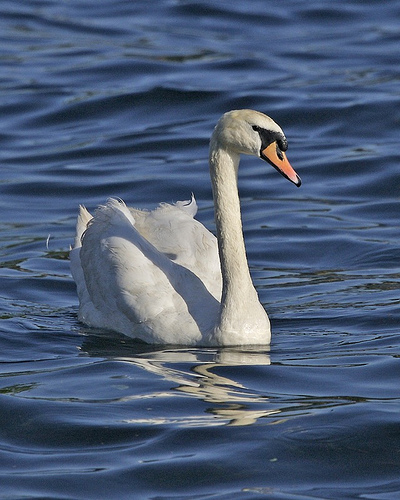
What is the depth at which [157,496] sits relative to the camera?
604 cm

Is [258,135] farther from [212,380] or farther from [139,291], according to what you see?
[212,380]

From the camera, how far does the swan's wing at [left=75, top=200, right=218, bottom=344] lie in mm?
8695

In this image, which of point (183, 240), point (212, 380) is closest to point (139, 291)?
point (183, 240)

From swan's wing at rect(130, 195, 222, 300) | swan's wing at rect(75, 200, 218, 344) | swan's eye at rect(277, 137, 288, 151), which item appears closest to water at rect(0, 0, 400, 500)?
swan's wing at rect(75, 200, 218, 344)

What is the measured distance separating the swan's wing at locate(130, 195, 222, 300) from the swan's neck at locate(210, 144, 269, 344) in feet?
1.72

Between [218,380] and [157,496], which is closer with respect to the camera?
[157,496]

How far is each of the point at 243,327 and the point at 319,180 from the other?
6.07 m

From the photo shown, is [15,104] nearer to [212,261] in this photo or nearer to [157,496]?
[212,261]

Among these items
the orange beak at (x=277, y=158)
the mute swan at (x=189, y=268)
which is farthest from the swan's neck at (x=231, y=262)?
the orange beak at (x=277, y=158)

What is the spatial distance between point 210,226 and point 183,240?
3123mm

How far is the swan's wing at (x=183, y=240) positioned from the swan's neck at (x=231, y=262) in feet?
1.72

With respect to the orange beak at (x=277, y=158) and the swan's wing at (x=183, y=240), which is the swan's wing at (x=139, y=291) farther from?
the orange beak at (x=277, y=158)

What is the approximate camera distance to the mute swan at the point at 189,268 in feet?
27.4

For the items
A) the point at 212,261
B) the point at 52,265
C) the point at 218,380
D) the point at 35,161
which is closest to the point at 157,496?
the point at 218,380
